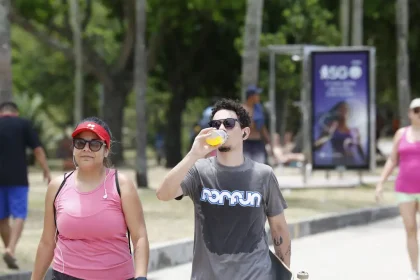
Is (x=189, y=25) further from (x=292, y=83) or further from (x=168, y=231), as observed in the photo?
(x=168, y=231)

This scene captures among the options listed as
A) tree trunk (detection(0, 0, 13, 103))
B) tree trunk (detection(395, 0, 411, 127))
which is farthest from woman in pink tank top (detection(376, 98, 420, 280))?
tree trunk (detection(395, 0, 411, 127))

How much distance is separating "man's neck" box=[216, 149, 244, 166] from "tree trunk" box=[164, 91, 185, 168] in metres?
30.9

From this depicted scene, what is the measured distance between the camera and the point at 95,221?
539 cm

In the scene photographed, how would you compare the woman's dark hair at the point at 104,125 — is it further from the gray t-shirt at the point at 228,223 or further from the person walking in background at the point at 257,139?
the person walking in background at the point at 257,139

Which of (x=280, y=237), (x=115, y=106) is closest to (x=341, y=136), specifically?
(x=115, y=106)

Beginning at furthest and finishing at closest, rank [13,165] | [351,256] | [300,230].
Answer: [300,230] < [351,256] < [13,165]

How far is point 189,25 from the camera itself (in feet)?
111

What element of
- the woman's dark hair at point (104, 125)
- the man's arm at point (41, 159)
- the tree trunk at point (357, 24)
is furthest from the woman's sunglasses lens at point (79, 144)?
the tree trunk at point (357, 24)

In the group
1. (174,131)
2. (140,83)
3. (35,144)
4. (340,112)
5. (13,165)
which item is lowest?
(174,131)

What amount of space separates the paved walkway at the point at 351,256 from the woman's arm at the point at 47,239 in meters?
5.13

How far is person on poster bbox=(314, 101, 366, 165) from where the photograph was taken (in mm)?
20984

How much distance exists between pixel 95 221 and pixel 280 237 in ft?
3.18

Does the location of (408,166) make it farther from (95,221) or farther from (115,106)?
(115,106)

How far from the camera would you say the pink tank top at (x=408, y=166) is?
10109mm
